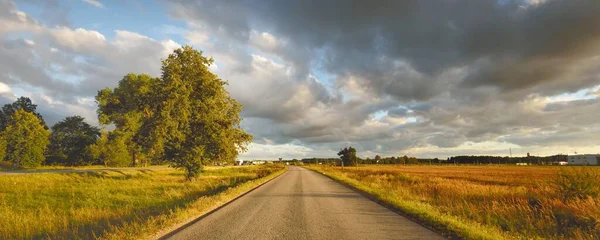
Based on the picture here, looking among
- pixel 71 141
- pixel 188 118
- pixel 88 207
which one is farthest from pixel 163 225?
pixel 71 141

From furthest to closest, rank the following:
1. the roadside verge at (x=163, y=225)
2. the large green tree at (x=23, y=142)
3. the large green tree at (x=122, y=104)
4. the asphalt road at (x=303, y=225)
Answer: the large green tree at (x=122, y=104) < the large green tree at (x=23, y=142) < the asphalt road at (x=303, y=225) < the roadside verge at (x=163, y=225)

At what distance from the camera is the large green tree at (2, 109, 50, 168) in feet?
186

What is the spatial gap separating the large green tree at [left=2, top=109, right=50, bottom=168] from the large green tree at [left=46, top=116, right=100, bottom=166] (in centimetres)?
1298

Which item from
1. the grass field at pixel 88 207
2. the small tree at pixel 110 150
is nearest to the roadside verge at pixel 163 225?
the grass field at pixel 88 207

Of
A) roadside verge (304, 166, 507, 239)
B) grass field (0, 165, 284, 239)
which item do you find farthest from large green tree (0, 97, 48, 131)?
roadside verge (304, 166, 507, 239)

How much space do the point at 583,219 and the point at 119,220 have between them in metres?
16.5

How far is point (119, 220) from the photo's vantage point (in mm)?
12648

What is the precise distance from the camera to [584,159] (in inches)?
6762

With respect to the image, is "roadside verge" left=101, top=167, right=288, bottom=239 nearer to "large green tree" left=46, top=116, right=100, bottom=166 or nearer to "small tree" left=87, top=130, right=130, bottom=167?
"small tree" left=87, top=130, right=130, bottom=167

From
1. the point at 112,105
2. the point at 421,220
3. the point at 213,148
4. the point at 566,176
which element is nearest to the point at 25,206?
the point at 213,148

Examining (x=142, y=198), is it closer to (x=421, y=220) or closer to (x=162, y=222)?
(x=162, y=222)

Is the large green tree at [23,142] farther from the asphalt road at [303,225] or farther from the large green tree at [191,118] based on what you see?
the asphalt road at [303,225]

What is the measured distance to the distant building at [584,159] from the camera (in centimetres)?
16812

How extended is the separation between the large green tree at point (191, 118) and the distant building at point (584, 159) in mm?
188753
